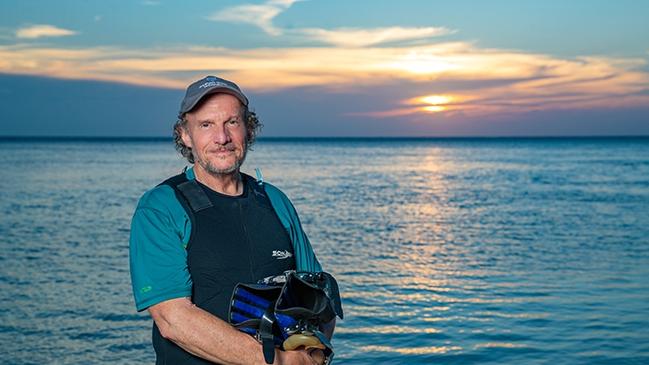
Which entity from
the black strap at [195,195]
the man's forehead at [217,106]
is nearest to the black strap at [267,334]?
the black strap at [195,195]

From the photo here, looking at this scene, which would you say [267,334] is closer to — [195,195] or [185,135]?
[195,195]

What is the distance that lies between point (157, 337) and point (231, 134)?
87 centimetres

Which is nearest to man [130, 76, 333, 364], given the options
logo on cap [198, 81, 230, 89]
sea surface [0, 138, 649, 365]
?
logo on cap [198, 81, 230, 89]

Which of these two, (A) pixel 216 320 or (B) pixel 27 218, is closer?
(A) pixel 216 320

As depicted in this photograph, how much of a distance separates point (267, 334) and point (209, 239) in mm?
466

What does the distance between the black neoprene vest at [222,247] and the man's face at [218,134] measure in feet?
0.38

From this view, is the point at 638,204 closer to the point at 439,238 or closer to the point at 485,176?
the point at 439,238

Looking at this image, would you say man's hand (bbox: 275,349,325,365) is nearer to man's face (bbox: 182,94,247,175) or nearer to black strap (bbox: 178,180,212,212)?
black strap (bbox: 178,180,212,212)

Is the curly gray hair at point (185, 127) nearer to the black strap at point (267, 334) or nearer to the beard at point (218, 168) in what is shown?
the beard at point (218, 168)

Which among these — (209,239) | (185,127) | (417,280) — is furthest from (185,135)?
(417,280)

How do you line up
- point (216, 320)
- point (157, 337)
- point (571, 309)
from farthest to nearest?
point (571, 309), point (157, 337), point (216, 320)

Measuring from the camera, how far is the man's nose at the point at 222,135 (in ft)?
10.8

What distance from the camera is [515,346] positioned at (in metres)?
8.88

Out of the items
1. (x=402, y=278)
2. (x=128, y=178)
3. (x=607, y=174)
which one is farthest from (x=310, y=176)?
(x=402, y=278)
